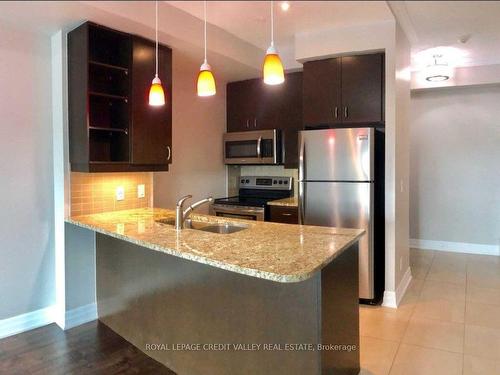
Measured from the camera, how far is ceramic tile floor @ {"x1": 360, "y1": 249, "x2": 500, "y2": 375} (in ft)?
7.36

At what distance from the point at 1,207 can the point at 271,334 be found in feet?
6.86

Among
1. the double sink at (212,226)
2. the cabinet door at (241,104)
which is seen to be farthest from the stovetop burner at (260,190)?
the double sink at (212,226)

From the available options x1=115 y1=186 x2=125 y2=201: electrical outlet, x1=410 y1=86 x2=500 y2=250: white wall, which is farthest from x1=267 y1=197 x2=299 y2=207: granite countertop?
x1=410 y1=86 x2=500 y2=250: white wall

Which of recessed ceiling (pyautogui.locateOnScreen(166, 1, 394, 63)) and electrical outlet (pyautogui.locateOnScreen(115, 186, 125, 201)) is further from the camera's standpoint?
electrical outlet (pyautogui.locateOnScreen(115, 186, 125, 201))

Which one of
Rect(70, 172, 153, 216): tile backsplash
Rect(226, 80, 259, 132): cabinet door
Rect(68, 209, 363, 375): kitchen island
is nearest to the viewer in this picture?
Rect(68, 209, 363, 375): kitchen island

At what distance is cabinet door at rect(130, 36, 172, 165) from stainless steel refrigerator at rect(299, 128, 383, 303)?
3.90 feet

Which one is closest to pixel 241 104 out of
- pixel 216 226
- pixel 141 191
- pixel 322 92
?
pixel 322 92

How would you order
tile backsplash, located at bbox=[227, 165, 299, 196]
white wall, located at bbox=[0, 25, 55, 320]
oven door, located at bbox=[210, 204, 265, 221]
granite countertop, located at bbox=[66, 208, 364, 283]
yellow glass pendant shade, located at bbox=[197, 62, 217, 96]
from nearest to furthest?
granite countertop, located at bbox=[66, 208, 364, 283] < yellow glass pendant shade, located at bbox=[197, 62, 217, 96] < white wall, located at bbox=[0, 25, 55, 320] < oven door, located at bbox=[210, 204, 265, 221] < tile backsplash, located at bbox=[227, 165, 299, 196]

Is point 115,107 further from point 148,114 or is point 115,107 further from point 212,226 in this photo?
point 212,226

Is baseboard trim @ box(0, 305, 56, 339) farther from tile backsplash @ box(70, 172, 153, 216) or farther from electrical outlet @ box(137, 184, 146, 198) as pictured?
electrical outlet @ box(137, 184, 146, 198)

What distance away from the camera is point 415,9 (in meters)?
1.02

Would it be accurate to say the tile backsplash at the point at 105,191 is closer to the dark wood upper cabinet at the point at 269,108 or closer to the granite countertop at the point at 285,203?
the granite countertop at the point at 285,203

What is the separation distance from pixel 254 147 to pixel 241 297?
2.39 metres

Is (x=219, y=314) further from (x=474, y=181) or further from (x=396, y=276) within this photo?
(x=474, y=181)
